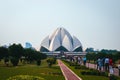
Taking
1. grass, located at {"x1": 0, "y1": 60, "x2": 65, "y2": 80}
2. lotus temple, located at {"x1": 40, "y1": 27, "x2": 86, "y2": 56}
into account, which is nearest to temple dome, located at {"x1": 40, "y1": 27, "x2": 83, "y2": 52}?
lotus temple, located at {"x1": 40, "y1": 27, "x2": 86, "y2": 56}

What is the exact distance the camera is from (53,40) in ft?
387

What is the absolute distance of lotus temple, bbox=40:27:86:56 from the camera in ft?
393

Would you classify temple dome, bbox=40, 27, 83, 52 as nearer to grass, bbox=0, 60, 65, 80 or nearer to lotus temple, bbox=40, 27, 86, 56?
lotus temple, bbox=40, 27, 86, 56

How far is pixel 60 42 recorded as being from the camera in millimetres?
121000

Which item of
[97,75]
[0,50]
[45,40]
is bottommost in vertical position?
[97,75]

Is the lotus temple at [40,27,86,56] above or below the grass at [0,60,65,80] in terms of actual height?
above

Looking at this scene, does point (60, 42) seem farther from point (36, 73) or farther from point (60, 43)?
point (36, 73)

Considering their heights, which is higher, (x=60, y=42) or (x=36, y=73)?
(x=60, y=42)

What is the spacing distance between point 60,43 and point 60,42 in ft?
1.53

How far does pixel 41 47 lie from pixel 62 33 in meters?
11.5

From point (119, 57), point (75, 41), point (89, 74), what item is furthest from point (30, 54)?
point (75, 41)

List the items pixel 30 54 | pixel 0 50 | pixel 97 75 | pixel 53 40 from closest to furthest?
1. pixel 97 75
2. pixel 0 50
3. pixel 30 54
4. pixel 53 40

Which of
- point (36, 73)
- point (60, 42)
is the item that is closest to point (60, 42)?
point (60, 42)

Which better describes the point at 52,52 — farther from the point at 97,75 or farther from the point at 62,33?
the point at 97,75
